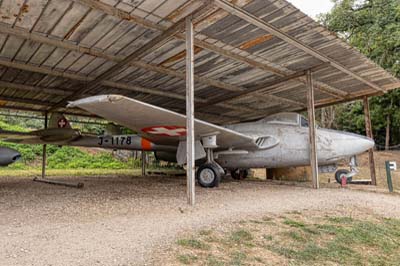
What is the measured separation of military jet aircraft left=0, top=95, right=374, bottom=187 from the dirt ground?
1925mm

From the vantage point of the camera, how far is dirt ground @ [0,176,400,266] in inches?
107

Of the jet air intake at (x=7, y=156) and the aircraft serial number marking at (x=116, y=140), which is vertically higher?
the aircraft serial number marking at (x=116, y=140)

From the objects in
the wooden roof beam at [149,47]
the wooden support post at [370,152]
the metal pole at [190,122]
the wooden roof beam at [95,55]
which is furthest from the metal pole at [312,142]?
the wooden roof beam at [149,47]

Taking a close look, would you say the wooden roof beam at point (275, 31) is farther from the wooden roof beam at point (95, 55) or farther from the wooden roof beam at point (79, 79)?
the wooden roof beam at point (79, 79)

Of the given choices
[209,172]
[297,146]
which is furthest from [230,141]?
[297,146]

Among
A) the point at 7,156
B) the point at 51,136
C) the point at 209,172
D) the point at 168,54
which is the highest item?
the point at 168,54

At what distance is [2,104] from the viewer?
12.8 m

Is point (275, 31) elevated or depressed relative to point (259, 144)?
elevated

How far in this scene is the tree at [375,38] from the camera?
62.1 ft

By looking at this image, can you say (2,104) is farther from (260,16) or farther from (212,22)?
(260,16)

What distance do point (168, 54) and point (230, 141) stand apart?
3.27 metres

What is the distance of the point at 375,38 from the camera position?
62.4 feet

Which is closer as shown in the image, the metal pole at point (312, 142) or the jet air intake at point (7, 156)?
the jet air intake at point (7, 156)

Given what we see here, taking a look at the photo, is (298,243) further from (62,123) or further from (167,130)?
(62,123)
